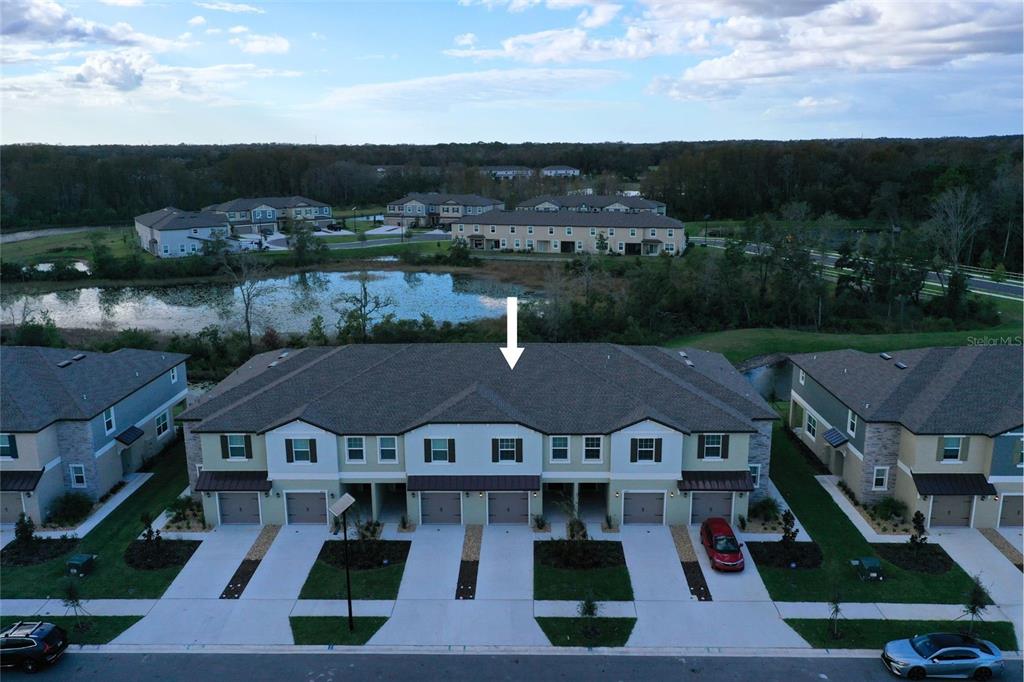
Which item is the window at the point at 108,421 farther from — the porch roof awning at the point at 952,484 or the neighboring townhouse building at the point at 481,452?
the porch roof awning at the point at 952,484

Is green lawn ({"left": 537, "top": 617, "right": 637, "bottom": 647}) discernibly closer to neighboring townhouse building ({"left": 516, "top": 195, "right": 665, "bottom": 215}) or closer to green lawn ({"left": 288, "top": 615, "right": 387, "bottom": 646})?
green lawn ({"left": 288, "top": 615, "right": 387, "bottom": 646})

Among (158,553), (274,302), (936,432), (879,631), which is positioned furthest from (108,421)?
(274,302)

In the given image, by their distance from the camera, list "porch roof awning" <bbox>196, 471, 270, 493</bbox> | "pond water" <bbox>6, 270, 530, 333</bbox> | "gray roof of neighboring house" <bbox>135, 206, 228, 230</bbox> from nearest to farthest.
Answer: "porch roof awning" <bbox>196, 471, 270, 493</bbox> < "pond water" <bbox>6, 270, 530, 333</bbox> < "gray roof of neighboring house" <bbox>135, 206, 228, 230</bbox>

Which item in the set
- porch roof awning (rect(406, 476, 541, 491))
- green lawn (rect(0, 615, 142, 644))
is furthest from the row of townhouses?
green lawn (rect(0, 615, 142, 644))

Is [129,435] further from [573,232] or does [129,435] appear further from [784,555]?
[573,232]

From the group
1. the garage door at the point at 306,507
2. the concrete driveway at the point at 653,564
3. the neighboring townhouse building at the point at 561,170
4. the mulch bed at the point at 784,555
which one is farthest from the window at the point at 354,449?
the neighboring townhouse building at the point at 561,170
